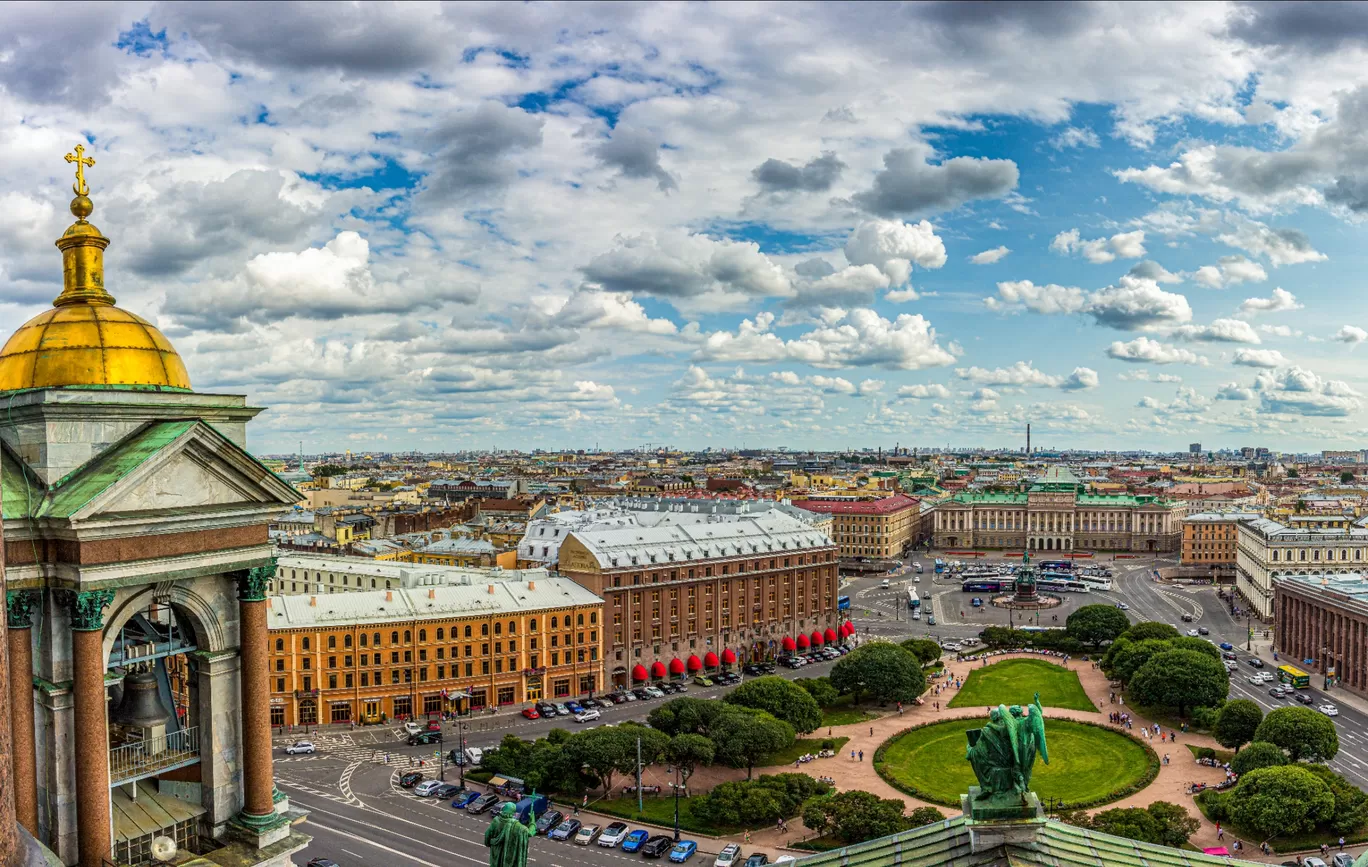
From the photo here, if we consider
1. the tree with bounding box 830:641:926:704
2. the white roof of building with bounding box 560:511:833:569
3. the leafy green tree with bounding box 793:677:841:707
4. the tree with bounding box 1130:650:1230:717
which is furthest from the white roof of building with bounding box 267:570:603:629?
the tree with bounding box 1130:650:1230:717

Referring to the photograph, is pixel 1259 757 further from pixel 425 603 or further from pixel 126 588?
pixel 126 588

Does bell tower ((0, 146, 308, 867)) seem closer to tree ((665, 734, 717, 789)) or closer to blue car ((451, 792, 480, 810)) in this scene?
blue car ((451, 792, 480, 810))

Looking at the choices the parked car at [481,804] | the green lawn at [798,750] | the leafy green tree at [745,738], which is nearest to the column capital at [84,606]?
the parked car at [481,804]

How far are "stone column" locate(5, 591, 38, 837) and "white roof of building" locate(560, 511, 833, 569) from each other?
299ft

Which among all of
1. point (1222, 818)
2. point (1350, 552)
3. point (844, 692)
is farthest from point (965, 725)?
point (1350, 552)

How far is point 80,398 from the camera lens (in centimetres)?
2275

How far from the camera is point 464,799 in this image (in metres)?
74.4

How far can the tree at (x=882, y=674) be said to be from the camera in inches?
3871

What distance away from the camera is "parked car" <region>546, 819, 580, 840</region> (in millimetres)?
68062

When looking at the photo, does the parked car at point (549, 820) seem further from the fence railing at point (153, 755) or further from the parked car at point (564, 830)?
the fence railing at point (153, 755)

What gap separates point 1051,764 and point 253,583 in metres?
74.0

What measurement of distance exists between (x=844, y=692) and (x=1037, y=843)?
287ft

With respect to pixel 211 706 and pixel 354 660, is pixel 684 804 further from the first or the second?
pixel 211 706

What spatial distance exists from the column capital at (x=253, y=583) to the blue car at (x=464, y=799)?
5311 centimetres
